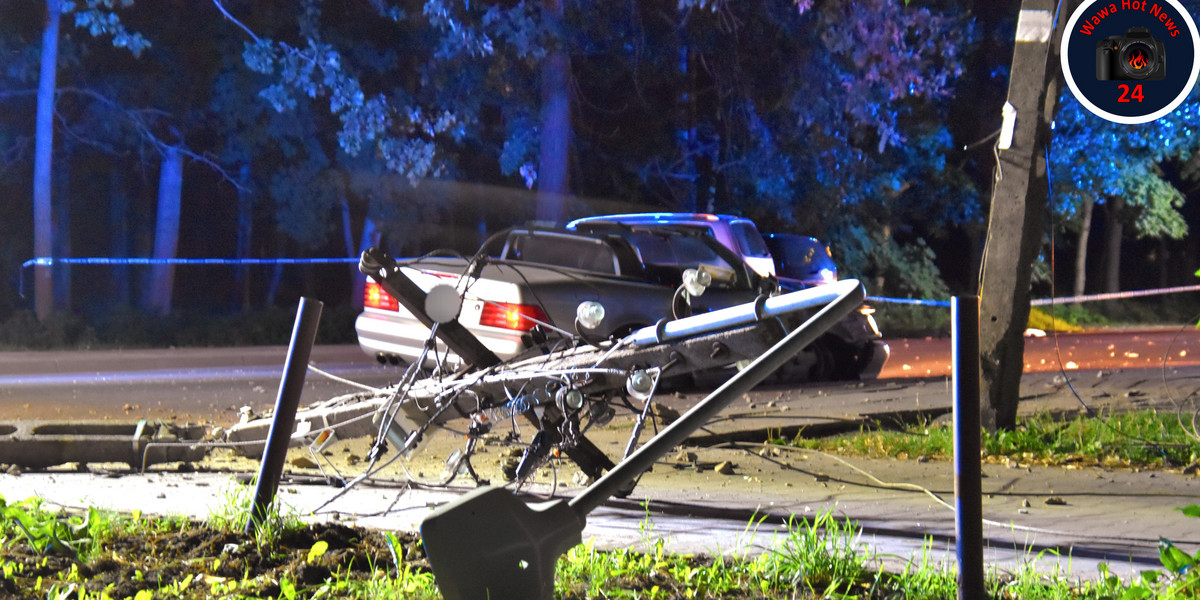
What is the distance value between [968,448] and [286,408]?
2.73 meters

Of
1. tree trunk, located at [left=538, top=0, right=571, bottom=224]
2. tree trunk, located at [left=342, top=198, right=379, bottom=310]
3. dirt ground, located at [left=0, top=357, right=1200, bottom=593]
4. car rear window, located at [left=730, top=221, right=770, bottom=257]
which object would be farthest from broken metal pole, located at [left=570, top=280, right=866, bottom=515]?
tree trunk, located at [left=342, top=198, right=379, bottom=310]

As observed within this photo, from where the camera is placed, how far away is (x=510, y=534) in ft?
11.7

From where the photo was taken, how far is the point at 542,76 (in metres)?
20.8

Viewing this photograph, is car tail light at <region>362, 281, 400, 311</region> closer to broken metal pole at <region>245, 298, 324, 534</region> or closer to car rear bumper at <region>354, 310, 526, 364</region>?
car rear bumper at <region>354, 310, 526, 364</region>

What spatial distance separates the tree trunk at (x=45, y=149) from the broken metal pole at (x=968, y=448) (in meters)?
19.8

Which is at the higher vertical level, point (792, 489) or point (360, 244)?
point (360, 244)

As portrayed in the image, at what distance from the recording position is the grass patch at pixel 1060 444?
7566 mm

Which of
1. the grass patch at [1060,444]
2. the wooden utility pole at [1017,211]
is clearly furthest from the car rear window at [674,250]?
the wooden utility pole at [1017,211]

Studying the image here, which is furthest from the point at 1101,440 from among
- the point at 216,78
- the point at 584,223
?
the point at 216,78

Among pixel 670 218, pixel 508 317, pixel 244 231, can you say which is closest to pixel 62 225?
pixel 244 231

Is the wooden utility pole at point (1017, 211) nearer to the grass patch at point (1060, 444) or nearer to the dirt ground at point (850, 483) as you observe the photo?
the grass patch at point (1060, 444)

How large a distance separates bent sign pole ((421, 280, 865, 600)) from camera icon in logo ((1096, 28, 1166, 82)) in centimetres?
409

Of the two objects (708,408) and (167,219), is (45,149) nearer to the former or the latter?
(167,219)

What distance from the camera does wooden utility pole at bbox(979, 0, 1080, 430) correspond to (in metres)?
7.93
